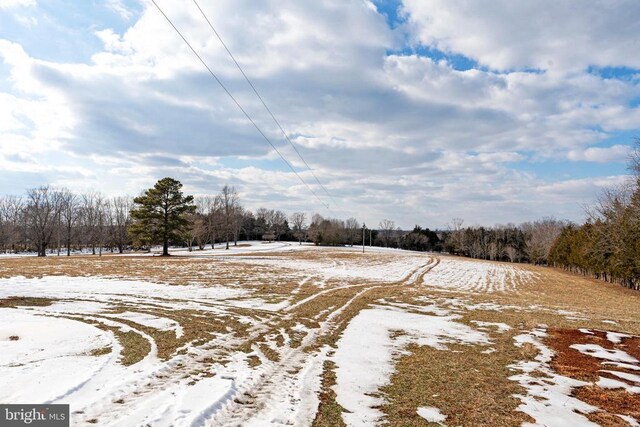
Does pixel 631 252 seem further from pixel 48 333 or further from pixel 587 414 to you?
pixel 48 333

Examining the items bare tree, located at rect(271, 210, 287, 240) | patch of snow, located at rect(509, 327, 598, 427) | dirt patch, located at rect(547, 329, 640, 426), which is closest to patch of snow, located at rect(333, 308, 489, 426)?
dirt patch, located at rect(547, 329, 640, 426)

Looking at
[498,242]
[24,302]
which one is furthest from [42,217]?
[498,242]

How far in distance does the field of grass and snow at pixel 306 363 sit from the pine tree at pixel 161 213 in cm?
3143

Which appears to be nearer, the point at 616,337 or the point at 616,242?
the point at 616,337

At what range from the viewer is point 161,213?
45.2 metres

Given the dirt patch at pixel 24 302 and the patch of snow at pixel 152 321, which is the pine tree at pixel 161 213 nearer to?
the dirt patch at pixel 24 302

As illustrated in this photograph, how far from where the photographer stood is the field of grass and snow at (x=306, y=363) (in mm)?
4977

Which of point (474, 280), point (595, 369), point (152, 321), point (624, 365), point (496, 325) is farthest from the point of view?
point (474, 280)

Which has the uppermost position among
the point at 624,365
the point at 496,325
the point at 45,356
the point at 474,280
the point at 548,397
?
the point at 45,356

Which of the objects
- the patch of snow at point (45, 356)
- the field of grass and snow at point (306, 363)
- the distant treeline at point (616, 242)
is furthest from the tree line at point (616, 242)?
the patch of snow at point (45, 356)

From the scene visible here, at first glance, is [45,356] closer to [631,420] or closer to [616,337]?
[631,420]

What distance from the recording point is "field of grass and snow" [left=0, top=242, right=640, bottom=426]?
4.98 m

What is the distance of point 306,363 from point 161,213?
142 ft

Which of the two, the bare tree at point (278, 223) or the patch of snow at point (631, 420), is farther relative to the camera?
the bare tree at point (278, 223)
